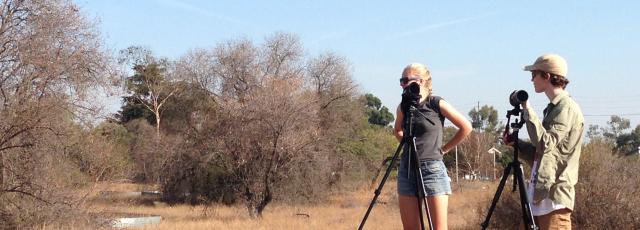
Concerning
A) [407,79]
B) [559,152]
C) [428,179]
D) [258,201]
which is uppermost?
[407,79]

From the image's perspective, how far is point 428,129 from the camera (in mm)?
4406

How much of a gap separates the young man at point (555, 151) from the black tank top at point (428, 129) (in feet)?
2.25

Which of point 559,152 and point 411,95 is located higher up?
point 411,95

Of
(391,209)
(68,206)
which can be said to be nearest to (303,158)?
(391,209)

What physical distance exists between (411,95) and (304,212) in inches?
742

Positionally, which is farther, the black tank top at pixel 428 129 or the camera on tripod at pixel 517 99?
the black tank top at pixel 428 129

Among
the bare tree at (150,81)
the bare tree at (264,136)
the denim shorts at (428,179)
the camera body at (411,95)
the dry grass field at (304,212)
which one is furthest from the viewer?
the bare tree at (150,81)

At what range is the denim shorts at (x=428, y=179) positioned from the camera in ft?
14.2

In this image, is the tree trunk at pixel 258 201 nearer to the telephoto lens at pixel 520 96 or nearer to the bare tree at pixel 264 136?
the bare tree at pixel 264 136

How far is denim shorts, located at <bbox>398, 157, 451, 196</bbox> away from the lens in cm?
432

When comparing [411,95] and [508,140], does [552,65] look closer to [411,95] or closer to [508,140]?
[508,140]

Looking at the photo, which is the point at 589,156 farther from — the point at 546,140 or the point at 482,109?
the point at 482,109

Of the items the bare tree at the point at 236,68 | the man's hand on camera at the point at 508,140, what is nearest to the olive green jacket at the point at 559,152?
the man's hand on camera at the point at 508,140

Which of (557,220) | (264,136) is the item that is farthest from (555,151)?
(264,136)
